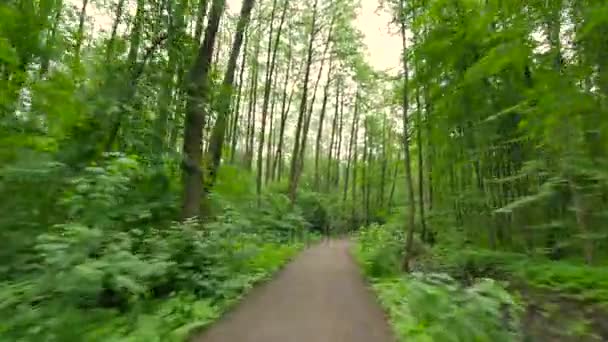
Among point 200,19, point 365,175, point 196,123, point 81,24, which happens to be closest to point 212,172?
point 196,123

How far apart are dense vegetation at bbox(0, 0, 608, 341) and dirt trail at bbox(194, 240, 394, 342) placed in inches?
16.1

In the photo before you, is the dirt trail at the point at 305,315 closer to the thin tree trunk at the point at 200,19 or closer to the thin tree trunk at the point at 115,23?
the thin tree trunk at the point at 200,19

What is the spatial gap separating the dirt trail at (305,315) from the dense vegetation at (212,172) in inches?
16.1

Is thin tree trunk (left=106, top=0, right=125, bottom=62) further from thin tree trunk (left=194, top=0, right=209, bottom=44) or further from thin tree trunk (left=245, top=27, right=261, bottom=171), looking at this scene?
thin tree trunk (left=245, top=27, right=261, bottom=171)

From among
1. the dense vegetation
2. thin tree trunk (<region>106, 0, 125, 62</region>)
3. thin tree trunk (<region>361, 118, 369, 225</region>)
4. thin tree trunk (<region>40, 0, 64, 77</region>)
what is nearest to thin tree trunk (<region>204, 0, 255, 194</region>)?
the dense vegetation

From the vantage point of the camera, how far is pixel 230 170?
43.0ft

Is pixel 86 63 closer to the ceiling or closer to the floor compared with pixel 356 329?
closer to the ceiling

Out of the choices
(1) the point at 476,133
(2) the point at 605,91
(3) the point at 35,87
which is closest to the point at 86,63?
(3) the point at 35,87

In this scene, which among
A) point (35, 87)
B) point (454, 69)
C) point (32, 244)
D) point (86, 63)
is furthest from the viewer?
point (454, 69)

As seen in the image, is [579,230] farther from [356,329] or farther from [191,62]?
[191,62]

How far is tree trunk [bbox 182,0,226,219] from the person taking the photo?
10.2 m

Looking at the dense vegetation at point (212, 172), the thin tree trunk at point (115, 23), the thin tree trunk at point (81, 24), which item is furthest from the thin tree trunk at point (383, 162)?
the thin tree trunk at point (115, 23)

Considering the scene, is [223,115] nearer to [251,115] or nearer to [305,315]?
[305,315]

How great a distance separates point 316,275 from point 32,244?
7.65 meters
